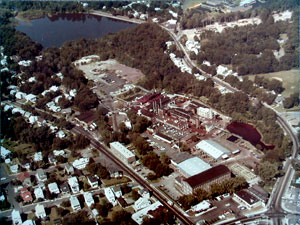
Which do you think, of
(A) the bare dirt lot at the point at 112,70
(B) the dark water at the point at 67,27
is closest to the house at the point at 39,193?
(A) the bare dirt lot at the point at 112,70

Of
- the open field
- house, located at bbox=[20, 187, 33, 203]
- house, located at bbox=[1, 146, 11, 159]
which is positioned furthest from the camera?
the open field

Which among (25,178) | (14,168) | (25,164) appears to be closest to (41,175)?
(25,178)

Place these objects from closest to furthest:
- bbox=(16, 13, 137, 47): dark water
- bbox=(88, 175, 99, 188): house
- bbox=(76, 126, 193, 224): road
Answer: bbox=(76, 126, 193, 224): road
bbox=(88, 175, 99, 188): house
bbox=(16, 13, 137, 47): dark water

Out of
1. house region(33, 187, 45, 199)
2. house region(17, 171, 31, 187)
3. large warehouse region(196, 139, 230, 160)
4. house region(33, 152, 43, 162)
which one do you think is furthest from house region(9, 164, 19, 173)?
large warehouse region(196, 139, 230, 160)

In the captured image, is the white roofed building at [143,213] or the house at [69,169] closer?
the white roofed building at [143,213]

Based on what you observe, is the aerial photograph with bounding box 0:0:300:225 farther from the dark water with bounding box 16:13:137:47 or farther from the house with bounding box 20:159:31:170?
the dark water with bounding box 16:13:137:47

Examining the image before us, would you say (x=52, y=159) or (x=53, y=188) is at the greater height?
(x=52, y=159)

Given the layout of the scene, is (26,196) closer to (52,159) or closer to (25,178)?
(25,178)

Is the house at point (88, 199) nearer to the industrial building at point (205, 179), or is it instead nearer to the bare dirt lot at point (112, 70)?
the industrial building at point (205, 179)
